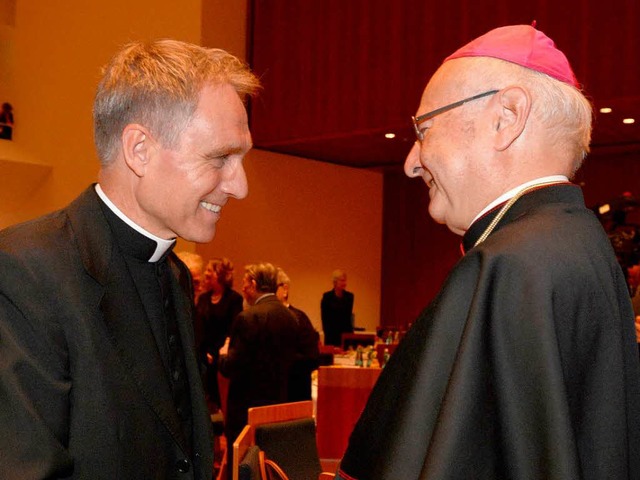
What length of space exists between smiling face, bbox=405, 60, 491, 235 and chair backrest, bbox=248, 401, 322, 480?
7.16ft

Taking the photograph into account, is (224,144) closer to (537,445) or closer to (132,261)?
(132,261)

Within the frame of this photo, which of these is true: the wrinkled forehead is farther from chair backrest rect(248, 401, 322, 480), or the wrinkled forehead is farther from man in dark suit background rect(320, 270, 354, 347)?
man in dark suit background rect(320, 270, 354, 347)

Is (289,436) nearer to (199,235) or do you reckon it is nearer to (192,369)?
(192,369)

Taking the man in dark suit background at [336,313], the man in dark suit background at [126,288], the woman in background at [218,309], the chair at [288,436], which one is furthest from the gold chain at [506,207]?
the man in dark suit background at [336,313]

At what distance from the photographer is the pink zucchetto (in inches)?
63.1

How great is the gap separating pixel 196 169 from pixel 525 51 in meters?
Result: 0.77

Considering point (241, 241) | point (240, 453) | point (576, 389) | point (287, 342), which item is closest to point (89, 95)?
point (241, 241)

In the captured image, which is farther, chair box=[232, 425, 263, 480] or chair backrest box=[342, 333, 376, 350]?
chair backrest box=[342, 333, 376, 350]

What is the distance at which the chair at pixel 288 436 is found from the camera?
3.67m

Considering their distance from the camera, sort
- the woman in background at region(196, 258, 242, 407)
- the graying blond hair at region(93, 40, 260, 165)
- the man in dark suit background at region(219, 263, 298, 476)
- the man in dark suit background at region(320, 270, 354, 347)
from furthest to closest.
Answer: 1. the man in dark suit background at region(320, 270, 354, 347)
2. the woman in background at region(196, 258, 242, 407)
3. the man in dark suit background at region(219, 263, 298, 476)
4. the graying blond hair at region(93, 40, 260, 165)

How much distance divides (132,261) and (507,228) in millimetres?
979

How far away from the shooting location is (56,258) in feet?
5.53

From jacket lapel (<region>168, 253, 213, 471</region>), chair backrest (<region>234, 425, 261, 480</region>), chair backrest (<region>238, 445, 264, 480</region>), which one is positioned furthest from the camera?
chair backrest (<region>234, 425, 261, 480</region>)

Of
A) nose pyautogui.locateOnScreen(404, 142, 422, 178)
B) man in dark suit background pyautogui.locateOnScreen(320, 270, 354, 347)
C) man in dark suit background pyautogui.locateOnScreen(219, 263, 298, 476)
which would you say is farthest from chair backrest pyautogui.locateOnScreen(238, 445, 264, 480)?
man in dark suit background pyautogui.locateOnScreen(320, 270, 354, 347)
